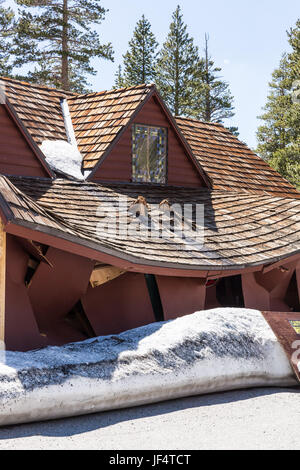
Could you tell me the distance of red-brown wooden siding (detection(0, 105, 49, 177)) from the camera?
10.5m

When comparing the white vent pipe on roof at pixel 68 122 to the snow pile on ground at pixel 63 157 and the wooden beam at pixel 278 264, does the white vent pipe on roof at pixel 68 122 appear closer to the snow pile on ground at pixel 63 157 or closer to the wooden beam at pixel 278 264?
the snow pile on ground at pixel 63 157

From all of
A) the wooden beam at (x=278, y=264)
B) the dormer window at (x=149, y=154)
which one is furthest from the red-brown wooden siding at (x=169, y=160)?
the wooden beam at (x=278, y=264)

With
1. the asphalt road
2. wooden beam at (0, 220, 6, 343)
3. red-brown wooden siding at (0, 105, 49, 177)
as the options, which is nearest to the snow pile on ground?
red-brown wooden siding at (0, 105, 49, 177)

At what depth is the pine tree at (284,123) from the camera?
30.3m

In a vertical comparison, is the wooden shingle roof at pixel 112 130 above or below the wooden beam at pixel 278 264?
above

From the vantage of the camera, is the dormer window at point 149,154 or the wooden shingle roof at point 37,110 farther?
the dormer window at point 149,154

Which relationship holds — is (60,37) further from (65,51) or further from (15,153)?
(15,153)

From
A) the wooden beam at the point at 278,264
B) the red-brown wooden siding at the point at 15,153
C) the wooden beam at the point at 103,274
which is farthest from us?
the red-brown wooden siding at the point at 15,153

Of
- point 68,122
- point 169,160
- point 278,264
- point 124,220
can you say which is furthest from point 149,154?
point 278,264

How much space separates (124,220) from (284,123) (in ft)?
84.1

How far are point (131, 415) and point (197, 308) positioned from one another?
10.3 ft

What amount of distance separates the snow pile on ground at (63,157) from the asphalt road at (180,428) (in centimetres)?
570
